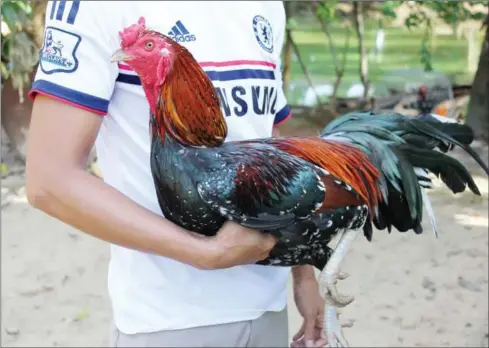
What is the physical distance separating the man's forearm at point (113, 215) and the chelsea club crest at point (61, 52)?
14 cm

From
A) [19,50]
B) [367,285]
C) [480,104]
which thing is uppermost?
[19,50]

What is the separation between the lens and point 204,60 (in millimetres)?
1123

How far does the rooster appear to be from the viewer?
3.27 feet

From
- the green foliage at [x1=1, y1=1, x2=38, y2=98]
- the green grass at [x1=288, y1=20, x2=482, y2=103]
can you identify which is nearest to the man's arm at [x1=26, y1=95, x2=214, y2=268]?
the green foliage at [x1=1, y1=1, x2=38, y2=98]

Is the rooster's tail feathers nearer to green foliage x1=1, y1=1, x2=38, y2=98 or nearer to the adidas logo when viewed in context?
the adidas logo

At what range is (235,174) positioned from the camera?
1.00 meters

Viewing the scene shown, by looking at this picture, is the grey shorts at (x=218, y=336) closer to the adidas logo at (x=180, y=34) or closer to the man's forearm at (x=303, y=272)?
the man's forearm at (x=303, y=272)

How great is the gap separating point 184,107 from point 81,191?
185mm

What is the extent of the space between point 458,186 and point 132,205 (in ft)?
2.11

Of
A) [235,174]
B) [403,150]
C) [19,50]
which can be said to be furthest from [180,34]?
[19,50]

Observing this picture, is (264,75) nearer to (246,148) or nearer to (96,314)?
(246,148)

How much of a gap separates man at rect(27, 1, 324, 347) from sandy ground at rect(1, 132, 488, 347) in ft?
5.69

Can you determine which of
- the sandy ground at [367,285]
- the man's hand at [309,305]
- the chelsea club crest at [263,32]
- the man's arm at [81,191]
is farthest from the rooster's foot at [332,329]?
the sandy ground at [367,285]

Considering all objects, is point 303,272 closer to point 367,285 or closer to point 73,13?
point 73,13
